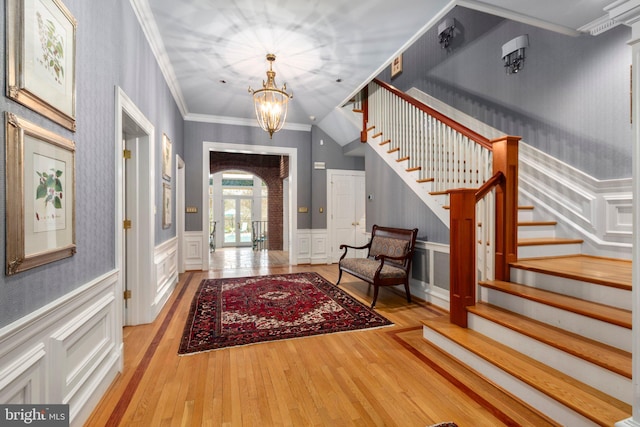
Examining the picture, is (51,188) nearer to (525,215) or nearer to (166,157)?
(166,157)

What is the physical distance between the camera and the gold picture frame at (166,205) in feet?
12.4

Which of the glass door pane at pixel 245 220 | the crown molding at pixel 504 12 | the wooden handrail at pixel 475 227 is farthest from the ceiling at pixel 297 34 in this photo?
the glass door pane at pixel 245 220

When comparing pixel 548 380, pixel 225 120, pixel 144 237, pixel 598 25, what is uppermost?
pixel 225 120

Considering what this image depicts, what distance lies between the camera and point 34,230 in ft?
4.10

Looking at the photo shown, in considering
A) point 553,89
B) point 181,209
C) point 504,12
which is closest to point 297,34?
point 504,12

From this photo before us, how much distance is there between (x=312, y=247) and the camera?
21.8 feet

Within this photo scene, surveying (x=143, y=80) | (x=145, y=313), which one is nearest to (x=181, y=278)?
(x=145, y=313)

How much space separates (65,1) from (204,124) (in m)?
4.65

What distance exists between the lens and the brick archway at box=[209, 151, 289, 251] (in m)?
9.71

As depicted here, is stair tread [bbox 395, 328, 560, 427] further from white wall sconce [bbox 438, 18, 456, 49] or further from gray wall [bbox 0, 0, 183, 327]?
white wall sconce [bbox 438, 18, 456, 49]

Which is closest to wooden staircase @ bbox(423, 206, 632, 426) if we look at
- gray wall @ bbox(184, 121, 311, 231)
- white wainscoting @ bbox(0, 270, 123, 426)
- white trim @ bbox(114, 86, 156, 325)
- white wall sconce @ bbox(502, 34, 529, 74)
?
white wall sconce @ bbox(502, 34, 529, 74)

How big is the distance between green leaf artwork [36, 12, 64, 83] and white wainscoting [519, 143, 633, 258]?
446 centimetres

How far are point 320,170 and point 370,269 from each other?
3.46 meters

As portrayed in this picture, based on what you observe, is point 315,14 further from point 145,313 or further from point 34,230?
point 145,313
